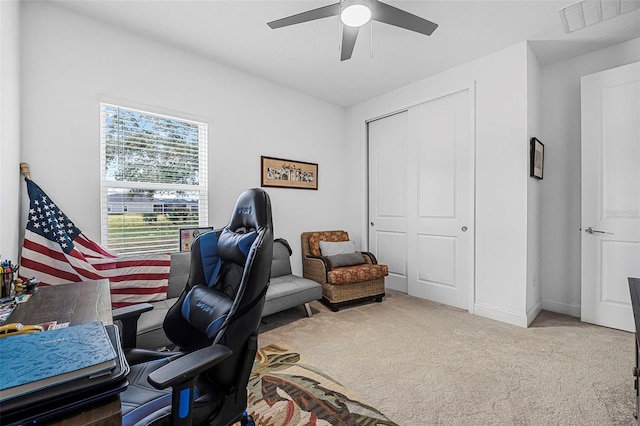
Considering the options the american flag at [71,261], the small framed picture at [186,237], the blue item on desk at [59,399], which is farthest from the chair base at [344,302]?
the blue item on desk at [59,399]

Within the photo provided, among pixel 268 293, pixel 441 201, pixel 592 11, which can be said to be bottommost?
pixel 268 293

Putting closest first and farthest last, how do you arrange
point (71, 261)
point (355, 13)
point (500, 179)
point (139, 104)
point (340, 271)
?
point (355, 13), point (71, 261), point (139, 104), point (500, 179), point (340, 271)

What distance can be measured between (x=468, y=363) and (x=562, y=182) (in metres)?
2.34

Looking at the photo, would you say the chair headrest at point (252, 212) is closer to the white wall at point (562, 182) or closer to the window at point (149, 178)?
the window at point (149, 178)

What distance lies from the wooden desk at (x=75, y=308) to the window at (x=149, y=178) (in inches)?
40.1

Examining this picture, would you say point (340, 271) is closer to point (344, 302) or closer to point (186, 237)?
point (344, 302)

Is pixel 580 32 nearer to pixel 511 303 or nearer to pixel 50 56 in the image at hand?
pixel 511 303

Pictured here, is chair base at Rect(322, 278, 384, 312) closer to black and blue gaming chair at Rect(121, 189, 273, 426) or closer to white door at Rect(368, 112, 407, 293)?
white door at Rect(368, 112, 407, 293)

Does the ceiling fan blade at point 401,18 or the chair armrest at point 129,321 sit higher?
the ceiling fan blade at point 401,18

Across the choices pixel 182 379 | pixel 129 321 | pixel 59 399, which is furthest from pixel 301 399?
pixel 59 399

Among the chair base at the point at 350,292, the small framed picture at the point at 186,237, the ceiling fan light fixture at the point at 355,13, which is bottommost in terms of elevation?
the chair base at the point at 350,292

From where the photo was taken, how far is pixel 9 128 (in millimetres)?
1799

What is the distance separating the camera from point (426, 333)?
2719 mm

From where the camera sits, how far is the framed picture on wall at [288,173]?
3.65 metres
